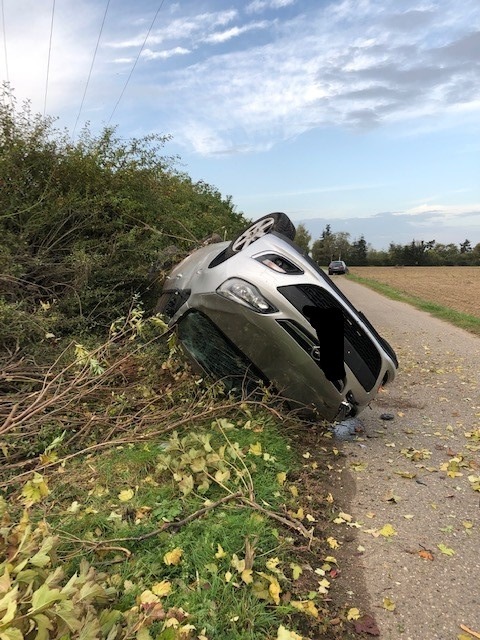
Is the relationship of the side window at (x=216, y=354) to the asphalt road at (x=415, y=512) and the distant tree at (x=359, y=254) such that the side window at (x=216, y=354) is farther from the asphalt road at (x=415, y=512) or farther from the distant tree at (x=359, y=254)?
the distant tree at (x=359, y=254)

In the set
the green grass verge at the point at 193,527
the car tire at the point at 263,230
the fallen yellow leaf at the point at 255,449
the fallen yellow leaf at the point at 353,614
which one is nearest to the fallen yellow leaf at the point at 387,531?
the green grass verge at the point at 193,527

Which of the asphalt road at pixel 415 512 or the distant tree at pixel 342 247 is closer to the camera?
the asphalt road at pixel 415 512

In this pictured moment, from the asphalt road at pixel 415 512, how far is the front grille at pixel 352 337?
682 millimetres

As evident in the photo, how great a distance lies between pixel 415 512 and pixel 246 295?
2032 mm

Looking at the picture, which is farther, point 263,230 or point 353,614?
point 263,230

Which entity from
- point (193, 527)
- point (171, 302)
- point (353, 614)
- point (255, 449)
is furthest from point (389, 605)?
point (171, 302)

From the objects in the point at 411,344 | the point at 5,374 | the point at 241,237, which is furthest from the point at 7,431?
the point at 411,344

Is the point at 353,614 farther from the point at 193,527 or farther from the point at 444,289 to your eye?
the point at 444,289

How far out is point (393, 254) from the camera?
8469 centimetres

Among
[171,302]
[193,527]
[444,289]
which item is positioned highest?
[171,302]

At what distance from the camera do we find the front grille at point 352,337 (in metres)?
4.12

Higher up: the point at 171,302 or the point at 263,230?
the point at 263,230

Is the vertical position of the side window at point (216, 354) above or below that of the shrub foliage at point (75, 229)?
below

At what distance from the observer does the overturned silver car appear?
4059mm
